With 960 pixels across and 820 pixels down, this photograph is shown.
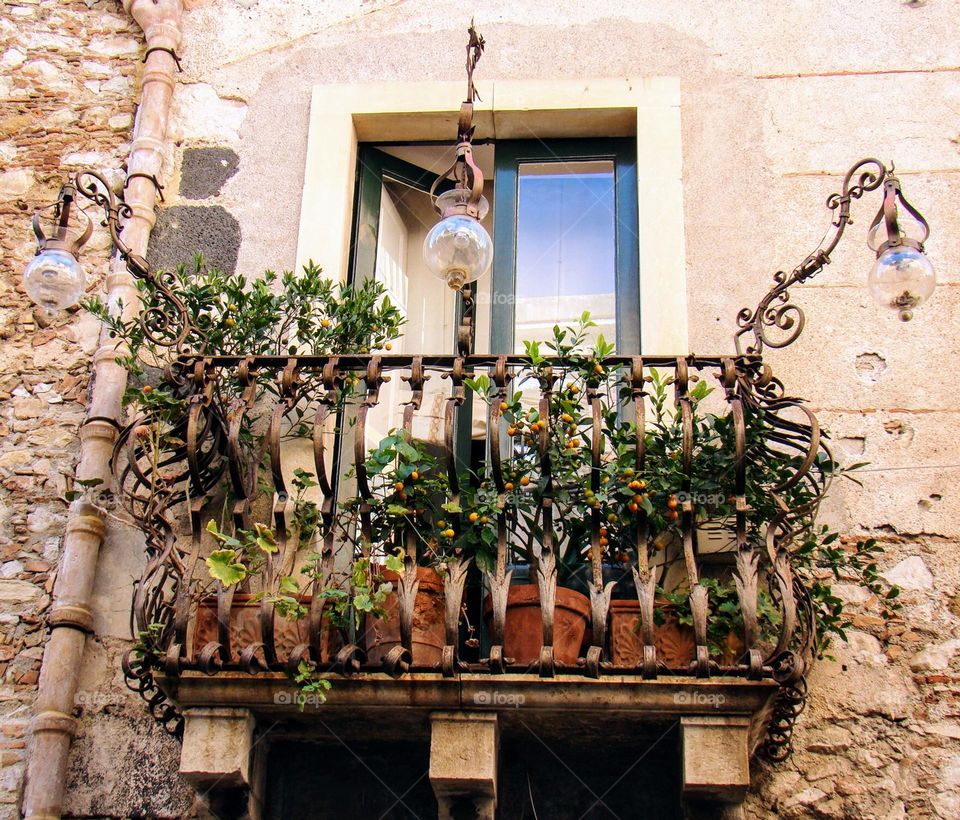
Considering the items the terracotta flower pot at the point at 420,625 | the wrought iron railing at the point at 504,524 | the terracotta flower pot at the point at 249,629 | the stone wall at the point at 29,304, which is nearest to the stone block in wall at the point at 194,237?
the stone wall at the point at 29,304

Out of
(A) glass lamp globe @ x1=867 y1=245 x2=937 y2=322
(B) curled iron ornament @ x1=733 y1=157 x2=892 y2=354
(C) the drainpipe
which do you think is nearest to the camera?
(A) glass lamp globe @ x1=867 y1=245 x2=937 y2=322

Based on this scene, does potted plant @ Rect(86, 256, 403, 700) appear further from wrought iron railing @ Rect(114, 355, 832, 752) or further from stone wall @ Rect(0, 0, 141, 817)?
stone wall @ Rect(0, 0, 141, 817)

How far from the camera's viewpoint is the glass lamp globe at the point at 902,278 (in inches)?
194

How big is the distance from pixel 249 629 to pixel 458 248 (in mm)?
1525

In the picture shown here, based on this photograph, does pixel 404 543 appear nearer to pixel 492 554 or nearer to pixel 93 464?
pixel 492 554

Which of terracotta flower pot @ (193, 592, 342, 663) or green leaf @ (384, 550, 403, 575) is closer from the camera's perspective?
green leaf @ (384, 550, 403, 575)

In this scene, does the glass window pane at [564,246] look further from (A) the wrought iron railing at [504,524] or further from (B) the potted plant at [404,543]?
(B) the potted plant at [404,543]

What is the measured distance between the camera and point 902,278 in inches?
194

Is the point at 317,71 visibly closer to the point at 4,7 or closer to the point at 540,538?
the point at 4,7

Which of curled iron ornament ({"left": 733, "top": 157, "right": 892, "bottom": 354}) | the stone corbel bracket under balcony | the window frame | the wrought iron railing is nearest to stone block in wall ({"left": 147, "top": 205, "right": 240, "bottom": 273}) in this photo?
→ the wrought iron railing

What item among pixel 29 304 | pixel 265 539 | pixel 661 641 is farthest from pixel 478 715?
pixel 29 304

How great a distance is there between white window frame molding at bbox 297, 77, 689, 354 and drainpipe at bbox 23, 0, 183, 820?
2.26 feet

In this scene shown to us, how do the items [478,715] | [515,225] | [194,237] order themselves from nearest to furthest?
[478,715] < [194,237] < [515,225]

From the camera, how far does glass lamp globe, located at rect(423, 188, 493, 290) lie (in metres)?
5.21
